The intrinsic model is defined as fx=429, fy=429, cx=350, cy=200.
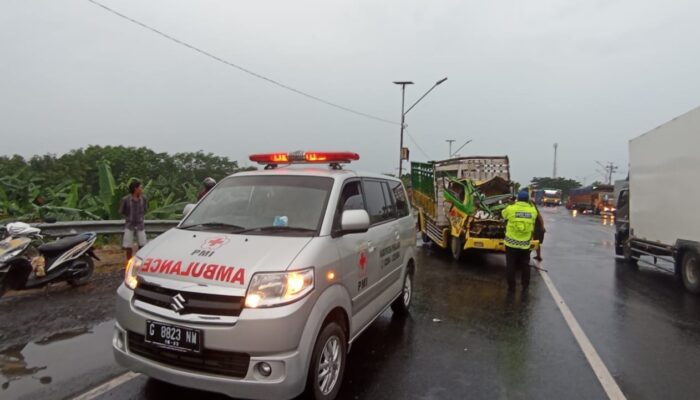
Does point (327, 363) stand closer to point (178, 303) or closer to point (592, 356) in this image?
point (178, 303)

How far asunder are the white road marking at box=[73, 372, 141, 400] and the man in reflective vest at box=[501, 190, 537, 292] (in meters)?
6.10

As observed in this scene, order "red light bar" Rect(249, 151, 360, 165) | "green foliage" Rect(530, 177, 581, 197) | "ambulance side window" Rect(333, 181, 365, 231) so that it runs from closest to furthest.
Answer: "ambulance side window" Rect(333, 181, 365, 231) < "red light bar" Rect(249, 151, 360, 165) < "green foliage" Rect(530, 177, 581, 197)

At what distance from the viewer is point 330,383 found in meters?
3.43

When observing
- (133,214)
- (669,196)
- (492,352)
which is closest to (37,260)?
(133,214)

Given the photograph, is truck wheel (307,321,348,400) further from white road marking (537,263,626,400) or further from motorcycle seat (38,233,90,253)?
motorcycle seat (38,233,90,253)

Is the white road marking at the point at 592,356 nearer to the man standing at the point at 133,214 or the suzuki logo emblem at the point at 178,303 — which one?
the suzuki logo emblem at the point at 178,303

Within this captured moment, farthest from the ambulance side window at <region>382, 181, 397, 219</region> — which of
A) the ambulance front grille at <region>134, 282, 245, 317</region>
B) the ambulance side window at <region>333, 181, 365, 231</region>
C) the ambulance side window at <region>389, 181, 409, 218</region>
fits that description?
the ambulance front grille at <region>134, 282, 245, 317</region>

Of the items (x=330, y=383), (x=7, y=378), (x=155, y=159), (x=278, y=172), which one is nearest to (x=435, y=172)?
(x=278, y=172)

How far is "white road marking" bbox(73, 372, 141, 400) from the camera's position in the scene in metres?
3.44

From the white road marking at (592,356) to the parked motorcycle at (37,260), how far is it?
7142 mm

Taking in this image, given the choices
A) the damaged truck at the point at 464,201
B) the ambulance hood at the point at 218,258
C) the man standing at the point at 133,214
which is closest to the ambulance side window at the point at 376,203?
the ambulance hood at the point at 218,258

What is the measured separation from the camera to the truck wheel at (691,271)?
759 cm

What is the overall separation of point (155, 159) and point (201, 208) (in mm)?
76416

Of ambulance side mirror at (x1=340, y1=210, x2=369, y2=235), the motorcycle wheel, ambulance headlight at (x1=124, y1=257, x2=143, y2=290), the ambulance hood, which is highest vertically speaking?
ambulance side mirror at (x1=340, y1=210, x2=369, y2=235)
